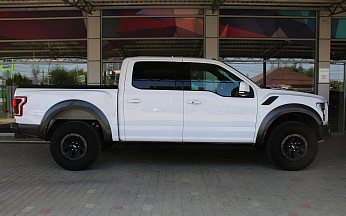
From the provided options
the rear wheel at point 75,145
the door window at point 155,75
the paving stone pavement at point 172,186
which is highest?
the door window at point 155,75

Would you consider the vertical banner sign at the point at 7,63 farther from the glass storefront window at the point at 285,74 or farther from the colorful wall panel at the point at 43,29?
the glass storefront window at the point at 285,74

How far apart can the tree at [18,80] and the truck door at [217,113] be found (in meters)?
7.29

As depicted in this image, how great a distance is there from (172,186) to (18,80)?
819 cm

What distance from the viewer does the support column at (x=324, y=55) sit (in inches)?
377

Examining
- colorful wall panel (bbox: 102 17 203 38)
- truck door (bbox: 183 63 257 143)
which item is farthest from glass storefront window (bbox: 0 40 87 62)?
truck door (bbox: 183 63 257 143)

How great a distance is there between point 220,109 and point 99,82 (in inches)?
230

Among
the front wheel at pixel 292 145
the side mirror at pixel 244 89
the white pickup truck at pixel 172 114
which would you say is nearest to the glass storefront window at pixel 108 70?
the white pickup truck at pixel 172 114

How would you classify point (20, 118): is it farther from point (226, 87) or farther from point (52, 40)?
point (52, 40)

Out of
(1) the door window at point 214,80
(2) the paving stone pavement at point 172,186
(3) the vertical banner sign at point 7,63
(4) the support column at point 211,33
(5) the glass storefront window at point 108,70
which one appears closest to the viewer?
(2) the paving stone pavement at point 172,186

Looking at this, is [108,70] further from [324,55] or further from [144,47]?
[324,55]

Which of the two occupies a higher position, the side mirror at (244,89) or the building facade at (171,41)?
the building facade at (171,41)

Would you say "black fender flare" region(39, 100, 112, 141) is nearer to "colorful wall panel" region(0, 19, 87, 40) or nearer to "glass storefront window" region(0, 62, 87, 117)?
"glass storefront window" region(0, 62, 87, 117)

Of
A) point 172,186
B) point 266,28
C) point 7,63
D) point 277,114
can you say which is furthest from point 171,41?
point 172,186

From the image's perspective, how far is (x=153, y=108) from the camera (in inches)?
193
